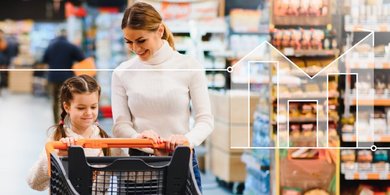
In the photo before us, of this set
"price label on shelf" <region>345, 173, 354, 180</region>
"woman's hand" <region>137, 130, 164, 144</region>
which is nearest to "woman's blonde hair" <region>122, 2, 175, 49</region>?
"woman's hand" <region>137, 130, 164, 144</region>

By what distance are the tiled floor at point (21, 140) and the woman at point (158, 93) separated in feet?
10.3

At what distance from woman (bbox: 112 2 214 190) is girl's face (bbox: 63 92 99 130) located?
0.33ft

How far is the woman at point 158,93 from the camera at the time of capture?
3.39 metres

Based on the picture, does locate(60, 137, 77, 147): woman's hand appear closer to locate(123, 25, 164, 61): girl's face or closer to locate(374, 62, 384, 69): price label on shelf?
locate(123, 25, 164, 61): girl's face

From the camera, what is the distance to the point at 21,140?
32.3ft

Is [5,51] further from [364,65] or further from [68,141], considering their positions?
[68,141]

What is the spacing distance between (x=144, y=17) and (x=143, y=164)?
638mm

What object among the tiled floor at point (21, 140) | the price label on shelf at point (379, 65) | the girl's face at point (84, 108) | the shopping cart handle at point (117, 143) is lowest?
the tiled floor at point (21, 140)

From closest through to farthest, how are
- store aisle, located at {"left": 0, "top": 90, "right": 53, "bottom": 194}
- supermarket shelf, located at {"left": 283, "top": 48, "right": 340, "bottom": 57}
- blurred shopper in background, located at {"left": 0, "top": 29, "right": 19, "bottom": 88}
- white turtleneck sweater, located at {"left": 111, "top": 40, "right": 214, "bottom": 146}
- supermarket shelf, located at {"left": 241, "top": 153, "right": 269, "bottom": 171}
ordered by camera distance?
1. white turtleneck sweater, located at {"left": 111, "top": 40, "right": 214, "bottom": 146}
2. supermarket shelf, located at {"left": 283, "top": 48, "right": 340, "bottom": 57}
3. supermarket shelf, located at {"left": 241, "top": 153, "right": 269, "bottom": 171}
4. blurred shopper in background, located at {"left": 0, "top": 29, "right": 19, "bottom": 88}
5. store aisle, located at {"left": 0, "top": 90, "right": 53, "bottom": 194}

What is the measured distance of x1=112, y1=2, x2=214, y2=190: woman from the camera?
3.39 meters

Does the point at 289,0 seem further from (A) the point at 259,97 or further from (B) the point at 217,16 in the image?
(B) the point at 217,16

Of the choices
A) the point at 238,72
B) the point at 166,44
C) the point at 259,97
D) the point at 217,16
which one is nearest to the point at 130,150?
the point at 166,44

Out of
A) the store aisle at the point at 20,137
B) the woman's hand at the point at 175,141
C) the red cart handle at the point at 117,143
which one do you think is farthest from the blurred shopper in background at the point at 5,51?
the woman's hand at the point at 175,141

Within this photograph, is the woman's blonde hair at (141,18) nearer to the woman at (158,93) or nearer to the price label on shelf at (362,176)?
the woman at (158,93)
